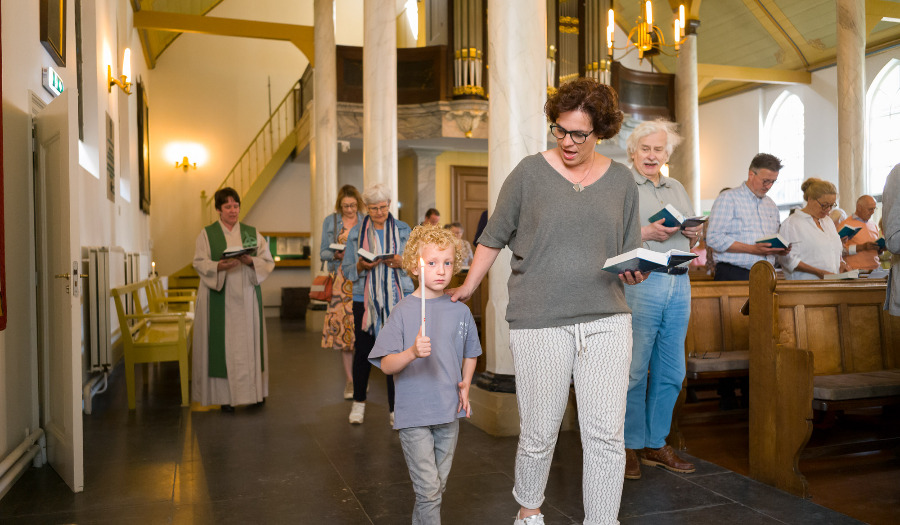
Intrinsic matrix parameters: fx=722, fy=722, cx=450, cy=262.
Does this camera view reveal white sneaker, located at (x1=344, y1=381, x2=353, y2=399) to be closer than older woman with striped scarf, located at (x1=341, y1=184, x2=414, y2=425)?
No

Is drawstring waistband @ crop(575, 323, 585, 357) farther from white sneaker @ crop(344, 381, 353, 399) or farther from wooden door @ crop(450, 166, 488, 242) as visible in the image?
wooden door @ crop(450, 166, 488, 242)

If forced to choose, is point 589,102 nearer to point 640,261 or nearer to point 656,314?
point 640,261

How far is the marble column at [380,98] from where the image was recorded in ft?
26.3

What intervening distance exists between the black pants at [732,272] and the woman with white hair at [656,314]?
4.07 ft

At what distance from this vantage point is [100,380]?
627cm

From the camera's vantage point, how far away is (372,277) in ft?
15.8

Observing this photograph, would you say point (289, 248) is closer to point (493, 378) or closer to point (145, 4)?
point (145, 4)

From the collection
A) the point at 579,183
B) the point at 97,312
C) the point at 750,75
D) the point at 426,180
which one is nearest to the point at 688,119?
the point at 750,75

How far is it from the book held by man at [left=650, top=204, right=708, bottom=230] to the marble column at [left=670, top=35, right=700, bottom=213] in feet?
33.5

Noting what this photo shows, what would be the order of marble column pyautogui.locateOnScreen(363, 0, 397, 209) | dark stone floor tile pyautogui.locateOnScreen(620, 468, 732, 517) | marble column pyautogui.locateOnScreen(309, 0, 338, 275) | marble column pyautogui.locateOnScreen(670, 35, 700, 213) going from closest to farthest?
1. dark stone floor tile pyautogui.locateOnScreen(620, 468, 732, 517)
2. marble column pyautogui.locateOnScreen(363, 0, 397, 209)
3. marble column pyautogui.locateOnScreen(309, 0, 338, 275)
4. marble column pyautogui.locateOnScreen(670, 35, 700, 213)

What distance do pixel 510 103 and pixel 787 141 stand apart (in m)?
13.7

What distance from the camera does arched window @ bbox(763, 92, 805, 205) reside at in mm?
15906

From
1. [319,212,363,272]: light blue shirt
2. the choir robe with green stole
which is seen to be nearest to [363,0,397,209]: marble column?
[319,212,363,272]: light blue shirt

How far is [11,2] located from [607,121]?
132 inches
